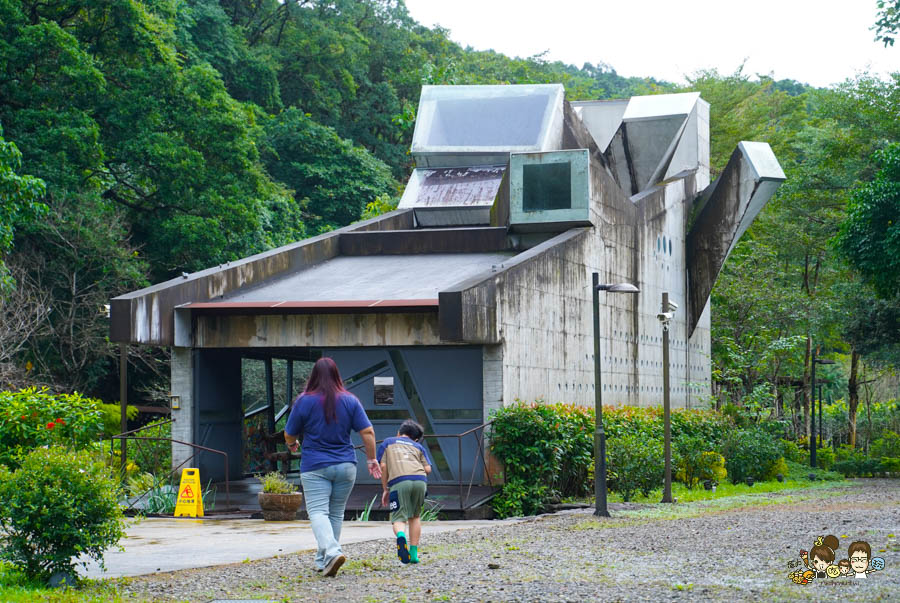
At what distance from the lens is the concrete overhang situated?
92.5 feet

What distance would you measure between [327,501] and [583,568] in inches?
88.6

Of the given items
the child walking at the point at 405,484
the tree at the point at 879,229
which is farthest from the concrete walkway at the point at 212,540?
the tree at the point at 879,229

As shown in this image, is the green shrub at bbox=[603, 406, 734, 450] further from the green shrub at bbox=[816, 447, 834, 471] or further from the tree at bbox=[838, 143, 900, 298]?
the green shrub at bbox=[816, 447, 834, 471]

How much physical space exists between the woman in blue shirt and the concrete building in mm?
7253

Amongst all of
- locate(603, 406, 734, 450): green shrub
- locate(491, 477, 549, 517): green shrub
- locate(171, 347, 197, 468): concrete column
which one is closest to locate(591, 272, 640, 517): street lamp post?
locate(491, 477, 549, 517): green shrub

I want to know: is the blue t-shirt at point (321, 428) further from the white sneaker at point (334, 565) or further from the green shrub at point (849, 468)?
the green shrub at point (849, 468)

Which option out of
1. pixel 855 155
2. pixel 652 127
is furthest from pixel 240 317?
pixel 855 155

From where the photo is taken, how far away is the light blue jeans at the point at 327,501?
8.90 metres

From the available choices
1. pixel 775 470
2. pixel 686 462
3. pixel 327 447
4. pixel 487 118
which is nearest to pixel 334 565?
pixel 327 447

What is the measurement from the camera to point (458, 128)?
2775 centimetres

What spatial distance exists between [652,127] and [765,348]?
843 centimetres

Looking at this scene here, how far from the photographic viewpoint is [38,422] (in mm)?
14188

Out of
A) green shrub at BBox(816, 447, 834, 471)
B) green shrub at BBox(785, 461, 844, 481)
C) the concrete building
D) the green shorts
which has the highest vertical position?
the concrete building

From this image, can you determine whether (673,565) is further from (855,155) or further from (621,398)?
(855,155)
